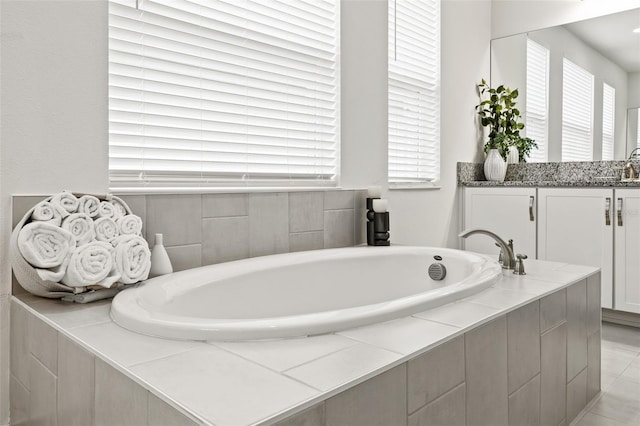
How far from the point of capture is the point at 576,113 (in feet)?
11.3

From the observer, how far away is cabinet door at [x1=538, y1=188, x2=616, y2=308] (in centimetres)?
294

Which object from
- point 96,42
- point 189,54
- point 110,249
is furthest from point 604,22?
point 110,249

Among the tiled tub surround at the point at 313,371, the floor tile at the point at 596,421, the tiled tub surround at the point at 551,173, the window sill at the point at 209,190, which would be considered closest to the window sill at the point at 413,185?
the tiled tub surround at the point at 551,173

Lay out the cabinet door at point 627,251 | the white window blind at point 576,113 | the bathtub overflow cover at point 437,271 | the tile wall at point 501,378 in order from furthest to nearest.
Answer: the white window blind at point 576,113 < the cabinet door at point 627,251 < the bathtub overflow cover at point 437,271 < the tile wall at point 501,378

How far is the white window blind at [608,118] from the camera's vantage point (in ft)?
10.8

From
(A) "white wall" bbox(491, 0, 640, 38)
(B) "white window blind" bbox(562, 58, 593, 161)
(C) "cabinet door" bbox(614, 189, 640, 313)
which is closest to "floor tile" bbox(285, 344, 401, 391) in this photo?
(C) "cabinet door" bbox(614, 189, 640, 313)

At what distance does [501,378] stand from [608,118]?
2.70 metres

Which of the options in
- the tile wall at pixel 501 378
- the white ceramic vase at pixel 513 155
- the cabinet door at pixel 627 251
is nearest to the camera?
the tile wall at pixel 501 378

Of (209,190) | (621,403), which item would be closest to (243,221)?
(209,190)

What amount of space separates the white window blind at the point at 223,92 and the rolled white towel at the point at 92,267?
440 millimetres

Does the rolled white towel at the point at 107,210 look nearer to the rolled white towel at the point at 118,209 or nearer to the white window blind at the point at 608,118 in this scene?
the rolled white towel at the point at 118,209

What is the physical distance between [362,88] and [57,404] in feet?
6.94

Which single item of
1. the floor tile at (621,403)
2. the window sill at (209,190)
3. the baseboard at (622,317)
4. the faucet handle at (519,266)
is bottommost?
the floor tile at (621,403)

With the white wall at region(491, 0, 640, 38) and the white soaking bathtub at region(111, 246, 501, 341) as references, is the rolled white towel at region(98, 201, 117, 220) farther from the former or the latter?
the white wall at region(491, 0, 640, 38)
